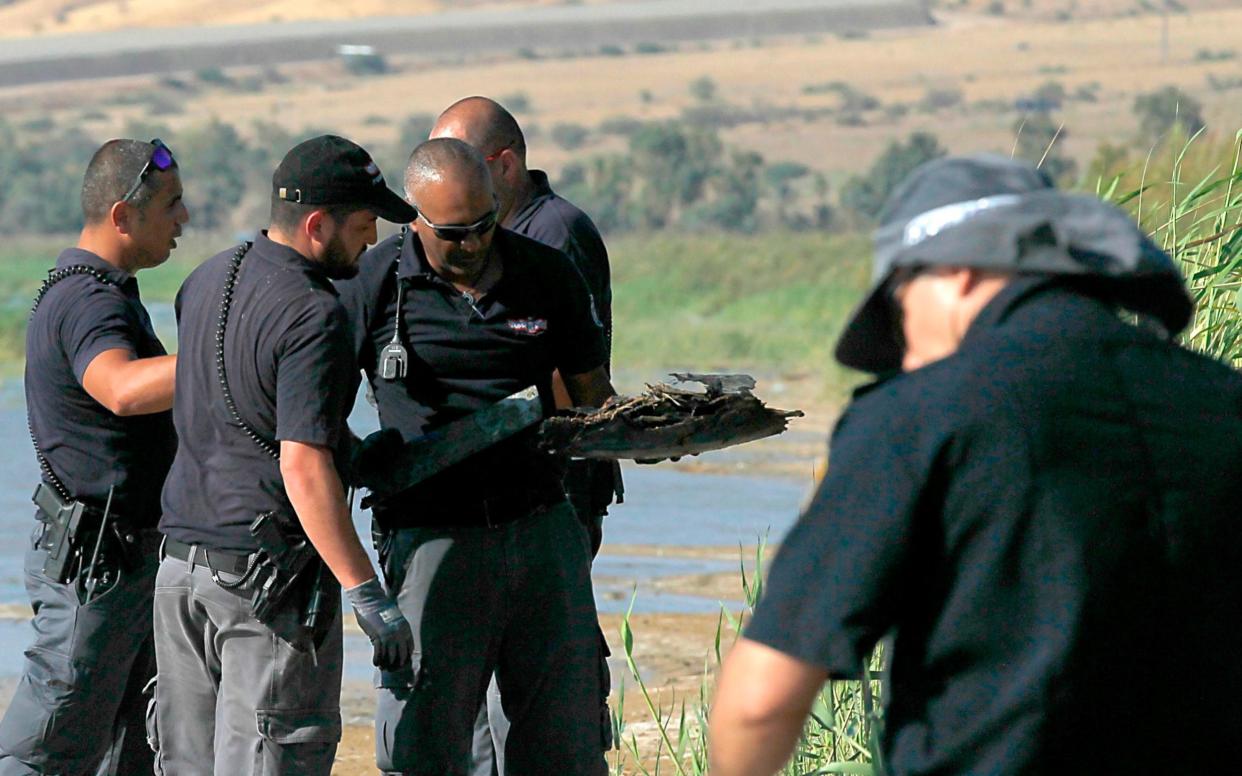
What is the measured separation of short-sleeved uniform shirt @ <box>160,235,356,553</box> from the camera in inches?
153

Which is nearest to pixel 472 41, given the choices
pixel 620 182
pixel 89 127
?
pixel 89 127

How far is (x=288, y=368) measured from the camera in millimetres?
3885

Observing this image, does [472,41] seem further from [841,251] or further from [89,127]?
[841,251]

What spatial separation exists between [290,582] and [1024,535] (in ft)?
7.37

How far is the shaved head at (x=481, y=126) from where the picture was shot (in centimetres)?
518

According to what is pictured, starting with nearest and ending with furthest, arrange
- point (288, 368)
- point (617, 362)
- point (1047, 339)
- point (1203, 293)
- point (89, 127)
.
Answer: point (1047, 339)
point (288, 368)
point (1203, 293)
point (617, 362)
point (89, 127)

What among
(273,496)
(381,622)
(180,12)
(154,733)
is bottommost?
(180,12)

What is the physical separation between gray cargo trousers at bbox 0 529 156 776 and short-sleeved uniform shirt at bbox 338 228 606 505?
0.96m

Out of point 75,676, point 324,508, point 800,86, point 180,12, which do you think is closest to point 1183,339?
point 324,508

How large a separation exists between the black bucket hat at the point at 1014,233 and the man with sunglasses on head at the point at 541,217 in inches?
115

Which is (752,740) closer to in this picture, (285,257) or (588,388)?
(285,257)

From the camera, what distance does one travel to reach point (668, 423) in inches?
165

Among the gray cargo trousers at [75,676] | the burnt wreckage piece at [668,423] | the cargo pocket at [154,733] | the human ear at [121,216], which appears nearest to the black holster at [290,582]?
the cargo pocket at [154,733]

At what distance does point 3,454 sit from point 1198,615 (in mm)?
15181
